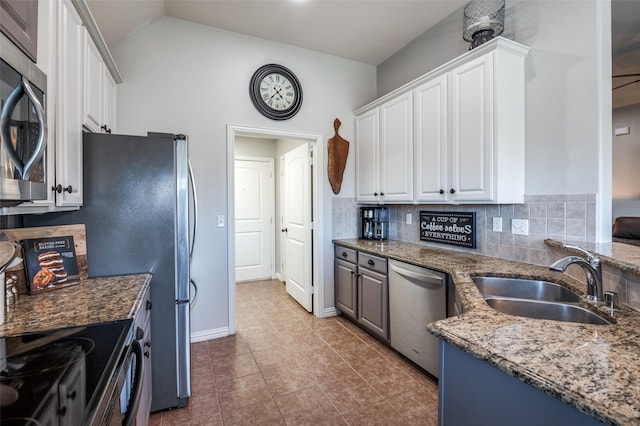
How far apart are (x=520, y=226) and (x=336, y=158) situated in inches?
76.6

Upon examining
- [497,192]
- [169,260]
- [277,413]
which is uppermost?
[497,192]

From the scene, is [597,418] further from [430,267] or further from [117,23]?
[117,23]

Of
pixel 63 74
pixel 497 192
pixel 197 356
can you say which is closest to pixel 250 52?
pixel 63 74

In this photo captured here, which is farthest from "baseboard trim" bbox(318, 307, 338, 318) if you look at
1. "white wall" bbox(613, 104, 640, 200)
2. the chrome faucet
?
"white wall" bbox(613, 104, 640, 200)

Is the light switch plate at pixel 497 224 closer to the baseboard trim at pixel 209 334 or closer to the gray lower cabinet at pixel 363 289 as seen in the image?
the gray lower cabinet at pixel 363 289

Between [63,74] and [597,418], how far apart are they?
2226mm

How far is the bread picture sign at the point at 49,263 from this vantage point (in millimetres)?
1462

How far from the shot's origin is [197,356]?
2.59 metres

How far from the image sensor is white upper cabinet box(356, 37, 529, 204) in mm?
2055

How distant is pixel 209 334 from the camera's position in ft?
9.54

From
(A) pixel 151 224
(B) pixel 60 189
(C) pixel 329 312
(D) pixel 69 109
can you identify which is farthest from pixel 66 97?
(C) pixel 329 312

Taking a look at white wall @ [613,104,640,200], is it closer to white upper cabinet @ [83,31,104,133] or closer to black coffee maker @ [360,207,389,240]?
black coffee maker @ [360,207,389,240]

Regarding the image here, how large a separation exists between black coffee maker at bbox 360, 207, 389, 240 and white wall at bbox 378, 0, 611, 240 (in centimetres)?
152

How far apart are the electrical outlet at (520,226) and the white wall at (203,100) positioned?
Answer: 2277mm
